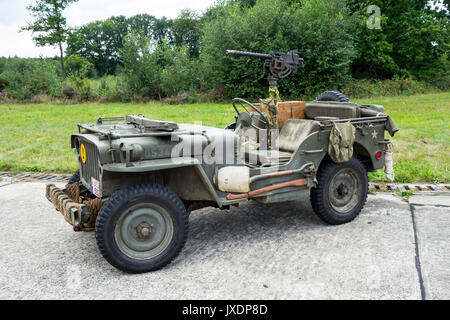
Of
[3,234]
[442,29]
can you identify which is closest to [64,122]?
[3,234]

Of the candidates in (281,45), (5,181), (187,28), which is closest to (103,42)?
(187,28)

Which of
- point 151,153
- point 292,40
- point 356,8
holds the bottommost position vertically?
point 151,153

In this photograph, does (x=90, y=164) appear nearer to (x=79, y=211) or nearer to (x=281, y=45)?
(x=79, y=211)

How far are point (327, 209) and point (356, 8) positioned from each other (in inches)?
1065

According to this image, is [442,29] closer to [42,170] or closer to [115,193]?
[42,170]

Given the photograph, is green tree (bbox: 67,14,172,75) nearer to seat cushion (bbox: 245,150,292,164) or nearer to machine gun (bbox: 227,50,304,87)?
machine gun (bbox: 227,50,304,87)

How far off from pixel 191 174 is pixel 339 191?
187cm

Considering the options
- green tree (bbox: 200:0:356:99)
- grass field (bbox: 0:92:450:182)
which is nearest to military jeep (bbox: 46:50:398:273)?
grass field (bbox: 0:92:450:182)

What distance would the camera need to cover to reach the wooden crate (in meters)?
5.48

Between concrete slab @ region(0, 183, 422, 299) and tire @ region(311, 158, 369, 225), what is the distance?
15cm

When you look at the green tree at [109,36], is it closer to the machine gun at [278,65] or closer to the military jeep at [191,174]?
the machine gun at [278,65]

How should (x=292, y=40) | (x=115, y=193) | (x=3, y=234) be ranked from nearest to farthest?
(x=115, y=193)
(x=3, y=234)
(x=292, y=40)

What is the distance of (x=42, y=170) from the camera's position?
25.5ft

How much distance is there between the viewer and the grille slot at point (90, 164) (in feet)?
12.6
